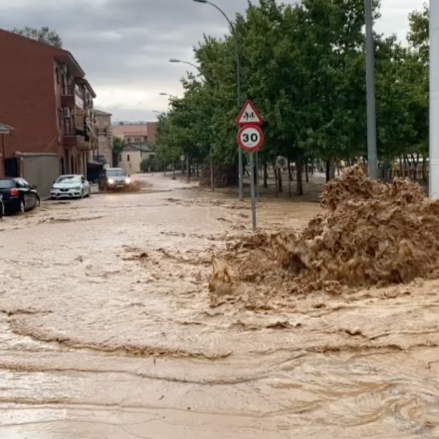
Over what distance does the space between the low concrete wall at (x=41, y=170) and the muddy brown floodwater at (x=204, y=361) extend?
30199mm

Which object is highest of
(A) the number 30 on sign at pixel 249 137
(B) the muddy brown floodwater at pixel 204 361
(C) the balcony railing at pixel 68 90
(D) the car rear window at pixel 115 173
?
(C) the balcony railing at pixel 68 90

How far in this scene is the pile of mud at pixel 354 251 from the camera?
8.77 m

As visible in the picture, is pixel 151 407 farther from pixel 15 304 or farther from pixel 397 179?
pixel 397 179

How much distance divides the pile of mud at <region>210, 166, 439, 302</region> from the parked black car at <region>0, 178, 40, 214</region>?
55.0 feet

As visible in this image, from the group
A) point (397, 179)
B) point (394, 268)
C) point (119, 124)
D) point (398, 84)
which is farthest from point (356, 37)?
point (119, 124)

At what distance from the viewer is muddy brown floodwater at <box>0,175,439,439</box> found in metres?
4.72

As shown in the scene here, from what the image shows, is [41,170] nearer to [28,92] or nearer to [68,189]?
[68,189]

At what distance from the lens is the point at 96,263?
12.2 metres

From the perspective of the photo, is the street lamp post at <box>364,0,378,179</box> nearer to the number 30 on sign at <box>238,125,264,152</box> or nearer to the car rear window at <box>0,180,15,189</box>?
the number 30 on sign at <box>238,125,264,152</box>

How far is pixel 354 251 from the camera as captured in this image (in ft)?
29.4

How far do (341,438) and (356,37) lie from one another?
27.2m

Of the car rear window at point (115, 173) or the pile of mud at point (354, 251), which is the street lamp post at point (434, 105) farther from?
the car rear window at point (115, 173)

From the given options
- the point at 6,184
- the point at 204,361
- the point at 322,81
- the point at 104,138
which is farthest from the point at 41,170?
the point at 104,138

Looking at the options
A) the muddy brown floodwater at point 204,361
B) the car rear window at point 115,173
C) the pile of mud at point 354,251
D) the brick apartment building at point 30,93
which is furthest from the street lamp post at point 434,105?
the brick apartment building at point 30,93
